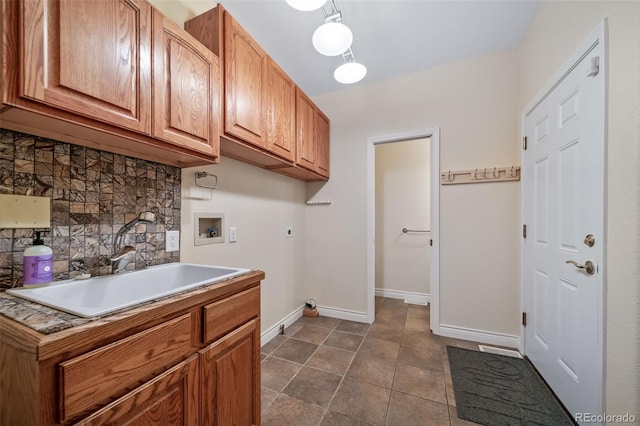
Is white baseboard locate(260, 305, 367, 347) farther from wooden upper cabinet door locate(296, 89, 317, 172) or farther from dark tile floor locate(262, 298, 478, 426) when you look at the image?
wooden upper cabinet door locate(296, 89, 317, 172)

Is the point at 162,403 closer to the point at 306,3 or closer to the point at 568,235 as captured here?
the point at 306,3

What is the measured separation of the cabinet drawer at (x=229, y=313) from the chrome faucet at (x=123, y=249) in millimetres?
517

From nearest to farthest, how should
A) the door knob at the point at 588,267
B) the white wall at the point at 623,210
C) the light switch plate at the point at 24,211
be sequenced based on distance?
1. the light switch plate at the point at 24,211
2. the white wall at the point at 623,210
3. the door knob at the point at 588,267

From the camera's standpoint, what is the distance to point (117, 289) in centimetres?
111

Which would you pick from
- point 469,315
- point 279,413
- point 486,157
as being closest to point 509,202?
point 486,157

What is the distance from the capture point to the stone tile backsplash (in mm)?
893

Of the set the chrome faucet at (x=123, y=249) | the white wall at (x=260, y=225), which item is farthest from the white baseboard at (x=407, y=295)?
the chrome faucet at (x=123, y=249)

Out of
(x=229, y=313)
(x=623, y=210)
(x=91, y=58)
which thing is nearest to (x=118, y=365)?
(x=229, y=313)

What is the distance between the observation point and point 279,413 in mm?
1407

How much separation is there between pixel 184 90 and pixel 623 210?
206 cm

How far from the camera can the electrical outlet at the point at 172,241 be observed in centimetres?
142

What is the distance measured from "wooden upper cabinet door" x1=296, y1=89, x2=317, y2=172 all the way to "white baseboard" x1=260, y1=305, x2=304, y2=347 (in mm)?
1581

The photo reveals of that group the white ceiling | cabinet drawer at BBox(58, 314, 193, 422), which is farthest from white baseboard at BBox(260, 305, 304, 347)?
the white ceiling

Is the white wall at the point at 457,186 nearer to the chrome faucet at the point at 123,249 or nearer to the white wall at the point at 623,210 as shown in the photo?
the white wall at the point at 623,210
